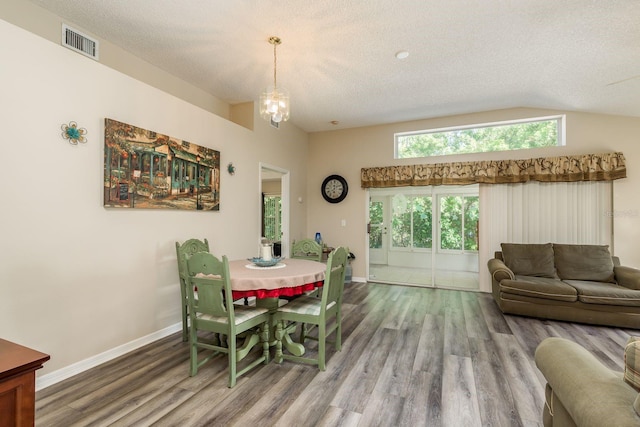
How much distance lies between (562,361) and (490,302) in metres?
3.62

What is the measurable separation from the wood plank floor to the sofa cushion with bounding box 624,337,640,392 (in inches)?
43.2

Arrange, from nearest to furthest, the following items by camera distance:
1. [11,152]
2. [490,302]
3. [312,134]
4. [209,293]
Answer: [11,152] < [209,293] < [490,302] < [312,134]

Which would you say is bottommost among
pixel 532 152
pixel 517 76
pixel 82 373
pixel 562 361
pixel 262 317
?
pixel 82 373

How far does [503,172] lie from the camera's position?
4.81 m

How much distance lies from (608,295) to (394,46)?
Result: 3641mm

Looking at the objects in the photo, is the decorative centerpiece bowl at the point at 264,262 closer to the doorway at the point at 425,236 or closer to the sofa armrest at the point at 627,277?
the doorway at the point at 425,236

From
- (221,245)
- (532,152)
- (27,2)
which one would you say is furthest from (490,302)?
(27,2)

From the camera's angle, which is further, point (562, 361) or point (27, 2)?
point (27, 2)

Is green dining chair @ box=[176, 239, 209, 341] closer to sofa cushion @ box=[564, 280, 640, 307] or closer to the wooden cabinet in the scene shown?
the wooden cabinet

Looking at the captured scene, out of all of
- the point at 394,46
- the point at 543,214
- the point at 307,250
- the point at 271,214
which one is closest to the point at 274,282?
the point at 307,250

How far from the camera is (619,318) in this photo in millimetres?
3383

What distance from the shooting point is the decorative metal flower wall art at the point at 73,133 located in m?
2.39

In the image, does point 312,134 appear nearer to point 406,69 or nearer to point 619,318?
point 406,69

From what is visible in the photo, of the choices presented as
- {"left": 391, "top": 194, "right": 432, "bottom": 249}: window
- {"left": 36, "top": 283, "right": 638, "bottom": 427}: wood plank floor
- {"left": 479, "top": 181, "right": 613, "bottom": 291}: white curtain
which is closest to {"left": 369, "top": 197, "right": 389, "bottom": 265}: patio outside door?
{"left": 391, "top": 194, "right": 432, "bottom": 249}: window
